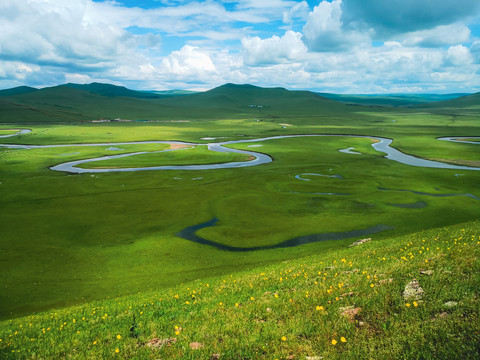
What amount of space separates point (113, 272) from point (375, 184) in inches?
2570

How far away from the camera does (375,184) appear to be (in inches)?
3174

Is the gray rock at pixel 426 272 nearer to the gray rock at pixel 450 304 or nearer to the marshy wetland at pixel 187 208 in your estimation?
the gray rock at pixel 450 304

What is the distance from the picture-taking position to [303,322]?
1377cm

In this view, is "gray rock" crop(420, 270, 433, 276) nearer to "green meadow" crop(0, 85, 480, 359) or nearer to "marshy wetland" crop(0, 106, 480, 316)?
"green meadow" crop(0, 85, 480, 359)

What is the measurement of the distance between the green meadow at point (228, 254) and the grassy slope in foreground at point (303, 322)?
0.26 ft

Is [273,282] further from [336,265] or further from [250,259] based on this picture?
[250,259]

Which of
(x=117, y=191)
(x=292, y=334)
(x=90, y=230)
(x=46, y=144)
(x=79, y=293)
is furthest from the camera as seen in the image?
(x=46, y=144)

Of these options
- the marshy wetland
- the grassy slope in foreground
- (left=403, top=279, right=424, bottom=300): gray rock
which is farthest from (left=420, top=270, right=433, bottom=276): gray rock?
the marshy wetland

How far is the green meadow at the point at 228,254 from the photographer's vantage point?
13.3 metres

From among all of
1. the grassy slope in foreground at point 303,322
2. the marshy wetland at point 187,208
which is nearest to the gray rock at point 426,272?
the grassy slope in foreground at point 303,322

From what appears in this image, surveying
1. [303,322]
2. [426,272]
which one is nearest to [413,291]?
[426,272]

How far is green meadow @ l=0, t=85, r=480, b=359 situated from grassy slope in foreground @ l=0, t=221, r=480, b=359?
80mm

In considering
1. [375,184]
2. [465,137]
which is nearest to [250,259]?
[375,184]

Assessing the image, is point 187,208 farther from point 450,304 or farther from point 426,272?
point 450,304
